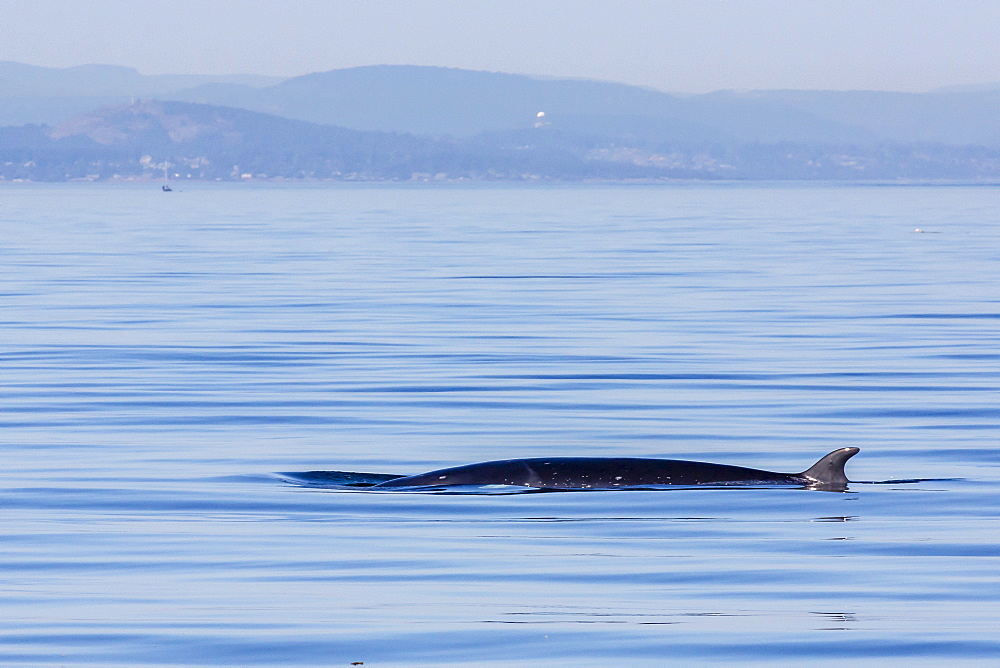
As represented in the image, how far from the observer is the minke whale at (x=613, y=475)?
43.9ft

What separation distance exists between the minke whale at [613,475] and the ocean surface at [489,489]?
19 cm

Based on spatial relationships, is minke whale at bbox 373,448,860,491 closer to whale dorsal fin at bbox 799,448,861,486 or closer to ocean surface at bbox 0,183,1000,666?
whale dorsal fin at bbox 799,448,861,486

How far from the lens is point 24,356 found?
25.2m

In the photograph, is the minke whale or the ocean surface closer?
the ocean surface

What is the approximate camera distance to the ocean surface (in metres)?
8.89

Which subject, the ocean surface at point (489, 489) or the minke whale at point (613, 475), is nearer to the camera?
the ocean surface at point (489, 489)

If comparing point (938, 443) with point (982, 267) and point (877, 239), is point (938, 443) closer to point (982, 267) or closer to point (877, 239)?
point (982, 267)

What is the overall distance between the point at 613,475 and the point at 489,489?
930 mm

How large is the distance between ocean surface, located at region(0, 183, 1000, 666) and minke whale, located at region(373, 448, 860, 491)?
19cm

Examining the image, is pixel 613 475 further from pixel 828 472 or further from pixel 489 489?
pixel 828 472

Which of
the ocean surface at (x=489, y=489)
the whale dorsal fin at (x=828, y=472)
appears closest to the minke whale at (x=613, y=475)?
the whale dorsal fin at (x=828, y=472)

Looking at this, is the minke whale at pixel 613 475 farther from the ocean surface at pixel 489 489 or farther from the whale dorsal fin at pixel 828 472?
the ocean surface at pixel 489 489

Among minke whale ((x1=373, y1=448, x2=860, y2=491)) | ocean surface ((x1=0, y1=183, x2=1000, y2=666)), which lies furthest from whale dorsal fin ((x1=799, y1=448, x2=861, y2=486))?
ocean surface ((x1=0, y1=183, x2=1000, y2=666))

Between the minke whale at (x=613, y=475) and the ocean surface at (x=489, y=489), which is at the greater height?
the minke whale at (x=613, y=475)
